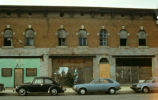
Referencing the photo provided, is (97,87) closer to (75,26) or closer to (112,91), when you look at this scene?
(112,91)

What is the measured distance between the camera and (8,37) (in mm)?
26781

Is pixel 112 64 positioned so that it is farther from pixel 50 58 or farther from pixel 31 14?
pixel 31 14

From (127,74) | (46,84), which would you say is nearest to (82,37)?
(127,74)

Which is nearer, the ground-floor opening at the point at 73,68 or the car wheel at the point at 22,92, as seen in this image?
the car wheel at the point at 22,92

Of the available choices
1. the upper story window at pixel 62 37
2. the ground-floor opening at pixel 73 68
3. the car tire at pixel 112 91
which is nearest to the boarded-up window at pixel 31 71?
the ground-floor opening at pixel 73 68

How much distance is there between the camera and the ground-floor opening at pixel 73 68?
88.6 feet

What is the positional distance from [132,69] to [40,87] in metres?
11.6

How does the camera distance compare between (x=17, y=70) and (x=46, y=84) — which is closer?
(x=46, y=84)

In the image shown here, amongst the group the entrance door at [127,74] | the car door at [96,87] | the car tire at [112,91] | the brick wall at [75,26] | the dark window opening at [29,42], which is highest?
the brick wall at [75,26]

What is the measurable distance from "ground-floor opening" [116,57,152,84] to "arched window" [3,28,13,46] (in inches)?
442

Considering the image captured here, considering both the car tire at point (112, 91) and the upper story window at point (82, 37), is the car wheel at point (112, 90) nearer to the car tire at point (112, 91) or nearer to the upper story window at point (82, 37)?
the car tire at point (112, 91)

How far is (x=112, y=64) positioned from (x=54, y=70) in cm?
605

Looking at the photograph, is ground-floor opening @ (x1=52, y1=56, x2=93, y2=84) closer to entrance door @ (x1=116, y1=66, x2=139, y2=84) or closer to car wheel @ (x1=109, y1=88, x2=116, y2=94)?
entrance door @ (x1=116, y1=66, x2=139, y2=84)

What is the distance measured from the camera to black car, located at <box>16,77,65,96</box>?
1991cm
